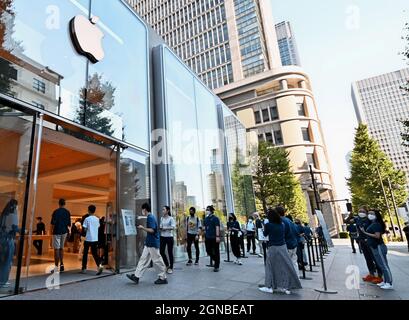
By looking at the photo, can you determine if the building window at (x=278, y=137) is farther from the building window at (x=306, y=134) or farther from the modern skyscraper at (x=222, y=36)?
the modern skyscraper at (x=222, y=36)

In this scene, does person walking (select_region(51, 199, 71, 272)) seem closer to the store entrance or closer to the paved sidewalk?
the store entrance

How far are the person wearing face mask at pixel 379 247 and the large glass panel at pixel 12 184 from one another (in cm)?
681

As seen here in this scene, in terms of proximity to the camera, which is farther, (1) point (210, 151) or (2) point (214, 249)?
(1) point (210, 151)

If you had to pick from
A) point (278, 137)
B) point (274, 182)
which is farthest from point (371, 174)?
point (278, 137)

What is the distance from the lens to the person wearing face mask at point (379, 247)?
497 cm

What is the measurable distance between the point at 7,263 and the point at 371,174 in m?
28.7

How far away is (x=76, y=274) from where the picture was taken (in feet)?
20.9

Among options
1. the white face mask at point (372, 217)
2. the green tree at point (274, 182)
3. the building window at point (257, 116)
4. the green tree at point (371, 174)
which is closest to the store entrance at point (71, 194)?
the white face mask at point (372, 217)

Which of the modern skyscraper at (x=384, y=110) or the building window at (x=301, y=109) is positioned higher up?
the building window at (x=301, y=109)

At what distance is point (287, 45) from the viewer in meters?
125

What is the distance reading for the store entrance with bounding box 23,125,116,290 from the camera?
22.2 feet

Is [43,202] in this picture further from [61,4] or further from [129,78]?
[61,4]

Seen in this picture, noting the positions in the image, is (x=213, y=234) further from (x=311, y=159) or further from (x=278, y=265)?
(x=311, y=159)
